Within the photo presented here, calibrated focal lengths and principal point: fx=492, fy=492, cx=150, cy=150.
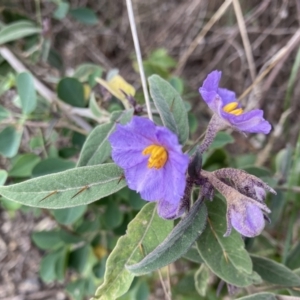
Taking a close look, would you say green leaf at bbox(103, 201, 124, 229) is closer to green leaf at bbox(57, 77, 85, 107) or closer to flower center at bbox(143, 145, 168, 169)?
green leaf at bbox(57, 77, 85, 107)

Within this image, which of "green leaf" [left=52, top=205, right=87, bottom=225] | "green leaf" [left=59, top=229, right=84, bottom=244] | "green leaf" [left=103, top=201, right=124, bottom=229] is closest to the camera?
"green leaf" [left=52, top=205, right=87, bottom=225]

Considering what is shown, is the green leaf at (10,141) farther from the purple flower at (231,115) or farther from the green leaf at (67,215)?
the purple flower at (231,115)

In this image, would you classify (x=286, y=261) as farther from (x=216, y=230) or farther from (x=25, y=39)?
(x=25, y=39)

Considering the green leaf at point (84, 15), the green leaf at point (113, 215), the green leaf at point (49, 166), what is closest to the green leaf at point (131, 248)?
the green leaf at point (49, 166)

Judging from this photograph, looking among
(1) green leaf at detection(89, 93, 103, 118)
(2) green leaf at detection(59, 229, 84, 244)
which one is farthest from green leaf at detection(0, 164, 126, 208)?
(2) green leaf at detection(59, 229, 84, 244)

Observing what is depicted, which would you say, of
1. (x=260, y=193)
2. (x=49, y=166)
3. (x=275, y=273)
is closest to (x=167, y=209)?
(x=260, y=193)

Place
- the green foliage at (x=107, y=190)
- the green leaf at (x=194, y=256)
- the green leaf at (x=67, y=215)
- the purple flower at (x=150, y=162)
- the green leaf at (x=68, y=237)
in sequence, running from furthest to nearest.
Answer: the green leaf at (x=68, y=237)
the green leaf at (x=67, y=215)
the green leaf at (x=194, y=256)
the green foliage at (x=107, y=190)
the purple flower at (x=150, y=162)

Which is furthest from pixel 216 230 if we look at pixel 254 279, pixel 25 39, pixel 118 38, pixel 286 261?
pixel 118 38
